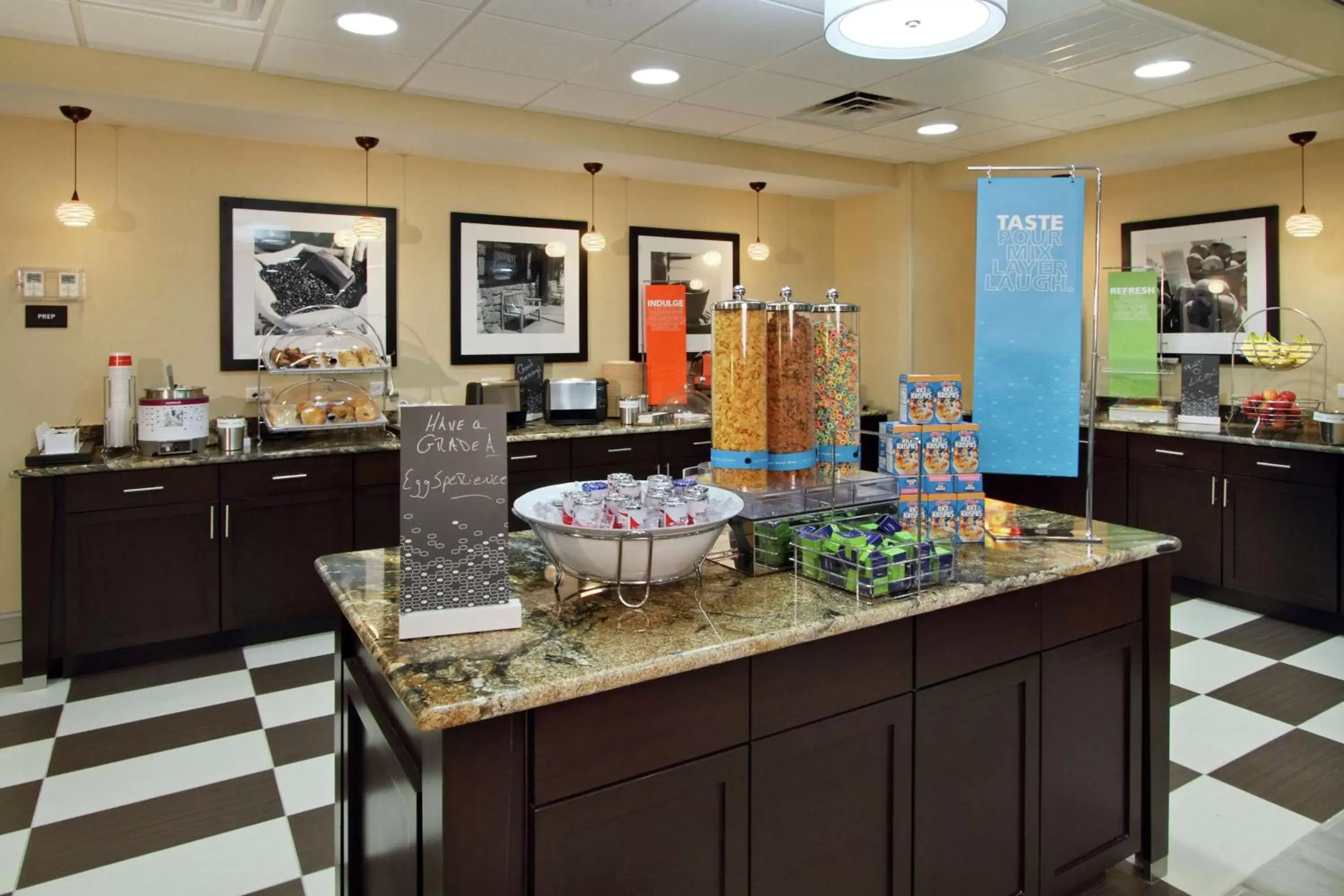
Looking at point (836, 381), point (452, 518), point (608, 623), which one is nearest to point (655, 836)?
point (608, 623)

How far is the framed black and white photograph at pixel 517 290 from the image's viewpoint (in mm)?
5250

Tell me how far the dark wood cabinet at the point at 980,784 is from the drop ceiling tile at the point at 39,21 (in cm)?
374

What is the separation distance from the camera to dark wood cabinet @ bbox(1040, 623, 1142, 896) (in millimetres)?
2125

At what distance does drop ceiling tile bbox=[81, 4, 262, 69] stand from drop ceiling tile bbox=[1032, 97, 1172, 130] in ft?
13.4

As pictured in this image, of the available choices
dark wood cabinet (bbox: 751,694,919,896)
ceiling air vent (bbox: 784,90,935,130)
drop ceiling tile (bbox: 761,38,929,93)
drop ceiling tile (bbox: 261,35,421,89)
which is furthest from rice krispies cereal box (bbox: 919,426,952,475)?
drop ceiling tile (bbox: 261,35,421,89)

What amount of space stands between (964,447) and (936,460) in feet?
0.29

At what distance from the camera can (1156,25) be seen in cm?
350

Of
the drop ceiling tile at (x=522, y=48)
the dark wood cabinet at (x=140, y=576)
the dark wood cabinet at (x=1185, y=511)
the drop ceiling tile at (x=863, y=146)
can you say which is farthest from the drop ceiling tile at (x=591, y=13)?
the dark wood cabinet at (x=1185, y=511)

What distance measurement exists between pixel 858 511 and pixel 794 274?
15.5 ft

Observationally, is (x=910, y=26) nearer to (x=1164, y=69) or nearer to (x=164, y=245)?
(x=1164, y=69)

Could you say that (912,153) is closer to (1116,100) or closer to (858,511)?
(1116,100)

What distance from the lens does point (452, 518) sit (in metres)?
1.50

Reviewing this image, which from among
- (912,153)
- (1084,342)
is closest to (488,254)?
(912,153)

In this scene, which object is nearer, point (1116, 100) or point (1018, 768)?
point (1018, 768)
